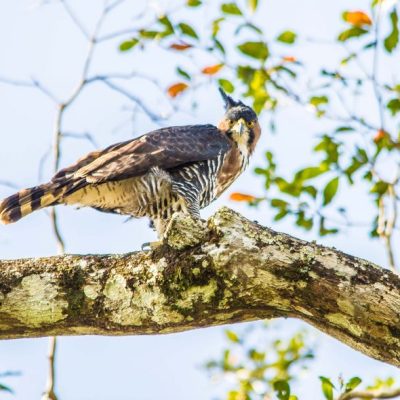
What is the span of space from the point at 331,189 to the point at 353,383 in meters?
1.73

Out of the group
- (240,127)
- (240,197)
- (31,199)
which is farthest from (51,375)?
(240,127)

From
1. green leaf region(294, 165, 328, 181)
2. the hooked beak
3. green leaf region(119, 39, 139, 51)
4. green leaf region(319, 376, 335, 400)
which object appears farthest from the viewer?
the hooked beak

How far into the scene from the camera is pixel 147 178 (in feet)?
17.4

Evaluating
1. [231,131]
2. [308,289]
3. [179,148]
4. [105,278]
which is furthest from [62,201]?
[308,289]

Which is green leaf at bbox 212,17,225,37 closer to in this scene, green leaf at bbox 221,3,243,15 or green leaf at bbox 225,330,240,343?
green leaf at bbox 221,3,243,15

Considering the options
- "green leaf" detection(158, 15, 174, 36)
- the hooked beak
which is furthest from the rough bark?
the hooked beak

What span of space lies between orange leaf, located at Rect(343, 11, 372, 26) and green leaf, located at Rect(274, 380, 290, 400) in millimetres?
2476

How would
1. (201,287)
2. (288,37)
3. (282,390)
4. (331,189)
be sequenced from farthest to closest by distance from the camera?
(288,37) < (331,189) < (282,390) < (201,287)

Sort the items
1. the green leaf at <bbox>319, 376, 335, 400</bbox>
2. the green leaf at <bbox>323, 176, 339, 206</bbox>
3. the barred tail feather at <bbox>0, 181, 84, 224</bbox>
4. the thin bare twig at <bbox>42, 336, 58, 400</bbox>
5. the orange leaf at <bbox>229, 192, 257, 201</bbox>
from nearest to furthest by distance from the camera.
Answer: the thin bare twig at <bbox>42, 336, 58, 400</bbox>, the green leaf at <bbox>319, 376, 335, 400</bbox>, the barred tail feather at <bbox>0, 181, 84, 224</bbox>, the green leaf at <bbox>323, 176, 339, 206</bbox>, the orange leaf at <bbox>229, 192, 257, 201</bbox>

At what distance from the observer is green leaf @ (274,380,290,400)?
3.45m

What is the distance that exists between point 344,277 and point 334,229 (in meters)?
2.68

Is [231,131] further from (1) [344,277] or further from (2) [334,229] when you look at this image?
(1) [344,277]

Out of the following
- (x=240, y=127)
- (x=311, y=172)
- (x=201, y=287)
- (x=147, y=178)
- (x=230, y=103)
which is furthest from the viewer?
(x=230, y=103)

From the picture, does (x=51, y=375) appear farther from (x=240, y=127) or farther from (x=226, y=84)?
(x=240, y=127)
